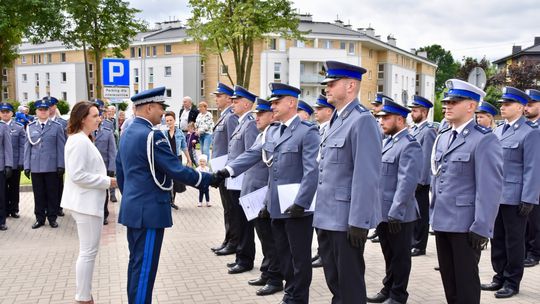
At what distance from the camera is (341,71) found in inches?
161

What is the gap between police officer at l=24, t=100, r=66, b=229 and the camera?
9227mm

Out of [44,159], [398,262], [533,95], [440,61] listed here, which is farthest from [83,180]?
[440,61]

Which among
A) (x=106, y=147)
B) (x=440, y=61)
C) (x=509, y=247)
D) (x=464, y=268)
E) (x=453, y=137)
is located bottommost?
(x=509, y=247)

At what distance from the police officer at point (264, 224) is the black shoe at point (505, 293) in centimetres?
252

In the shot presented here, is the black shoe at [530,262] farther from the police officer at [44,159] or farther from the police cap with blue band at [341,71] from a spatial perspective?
the police officer at [44,159]

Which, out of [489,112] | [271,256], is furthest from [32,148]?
[489,112]

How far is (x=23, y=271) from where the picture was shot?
22.0ft

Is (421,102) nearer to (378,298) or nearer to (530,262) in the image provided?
(530,262)

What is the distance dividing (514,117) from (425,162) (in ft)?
6.26

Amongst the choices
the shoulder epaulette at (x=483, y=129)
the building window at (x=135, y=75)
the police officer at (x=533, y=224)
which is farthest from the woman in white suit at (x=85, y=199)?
the building window at (x=135, y=75)

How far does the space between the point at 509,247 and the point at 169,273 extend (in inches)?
167

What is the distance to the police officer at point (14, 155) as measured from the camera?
9.84 m

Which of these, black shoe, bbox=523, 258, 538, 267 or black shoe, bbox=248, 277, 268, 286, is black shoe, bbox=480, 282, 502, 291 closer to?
black shoe, bbox=523, 258, 538, 267

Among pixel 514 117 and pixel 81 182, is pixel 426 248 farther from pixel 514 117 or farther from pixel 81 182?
pixel 81 182
